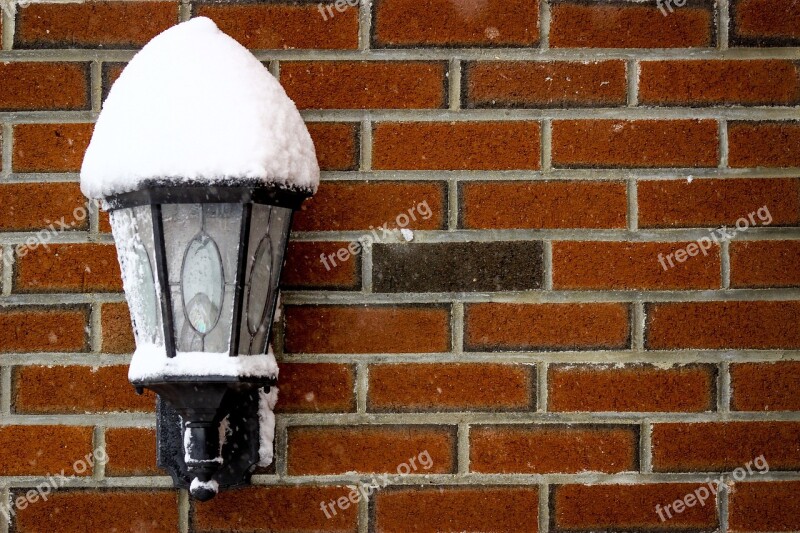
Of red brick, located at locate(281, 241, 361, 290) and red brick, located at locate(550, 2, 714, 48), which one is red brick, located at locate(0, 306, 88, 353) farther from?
red brick, located at locate(550, 2, 714, 48)

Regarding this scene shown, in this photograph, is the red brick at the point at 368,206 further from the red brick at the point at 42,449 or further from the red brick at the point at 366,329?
the red brick at the point at 42,449

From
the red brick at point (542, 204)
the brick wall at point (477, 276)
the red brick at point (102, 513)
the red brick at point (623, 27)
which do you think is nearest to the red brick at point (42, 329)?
the brick wall at point (477, 276)

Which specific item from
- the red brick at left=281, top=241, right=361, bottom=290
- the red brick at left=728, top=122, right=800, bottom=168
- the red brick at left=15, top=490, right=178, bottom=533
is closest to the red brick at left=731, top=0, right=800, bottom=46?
the red brick at left=728, top=122, right=800, bottom=168

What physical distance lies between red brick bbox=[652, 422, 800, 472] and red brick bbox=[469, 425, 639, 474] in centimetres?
5

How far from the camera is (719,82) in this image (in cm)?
130

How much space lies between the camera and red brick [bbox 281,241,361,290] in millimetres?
1285

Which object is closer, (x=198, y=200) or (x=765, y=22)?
(x=198, y=200)

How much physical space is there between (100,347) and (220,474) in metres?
0.30

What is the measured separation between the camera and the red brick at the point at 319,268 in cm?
129

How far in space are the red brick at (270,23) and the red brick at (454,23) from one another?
0.32ft

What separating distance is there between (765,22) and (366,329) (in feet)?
2.85

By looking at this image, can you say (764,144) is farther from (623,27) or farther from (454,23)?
(454,23)

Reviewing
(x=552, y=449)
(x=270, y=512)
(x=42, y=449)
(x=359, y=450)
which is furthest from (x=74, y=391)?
(x=552, y=449)

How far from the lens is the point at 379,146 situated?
1293 mm
